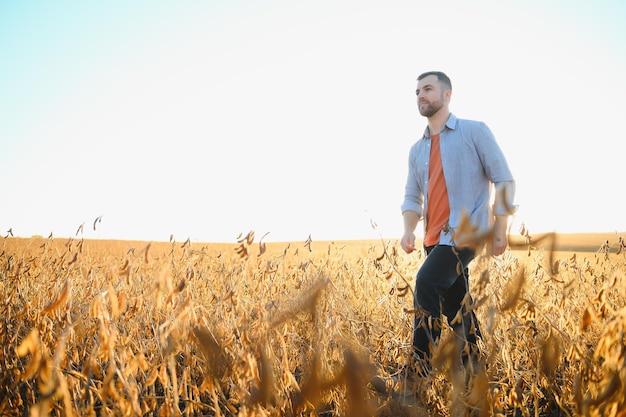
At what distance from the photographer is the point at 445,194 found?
248cm

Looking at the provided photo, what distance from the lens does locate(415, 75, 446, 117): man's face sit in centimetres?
257

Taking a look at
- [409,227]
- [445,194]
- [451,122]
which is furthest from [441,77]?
[409,227]

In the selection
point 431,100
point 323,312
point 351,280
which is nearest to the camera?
point 323,312

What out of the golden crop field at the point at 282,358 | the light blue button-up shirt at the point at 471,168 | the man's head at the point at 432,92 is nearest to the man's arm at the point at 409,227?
the light blue button-up shirt at the point at 471,168

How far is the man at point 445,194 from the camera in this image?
2.15 meters

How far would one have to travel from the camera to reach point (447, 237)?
217cm

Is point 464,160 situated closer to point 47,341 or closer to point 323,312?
point 323,312

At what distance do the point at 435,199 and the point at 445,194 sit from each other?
0.26 feet

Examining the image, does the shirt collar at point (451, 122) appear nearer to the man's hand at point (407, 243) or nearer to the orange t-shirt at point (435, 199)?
the orange t-shirt at point (435, 199)

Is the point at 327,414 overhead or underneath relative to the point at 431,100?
underneath

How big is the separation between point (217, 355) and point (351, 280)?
10.2ft

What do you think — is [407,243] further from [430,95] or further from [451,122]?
[430,95]

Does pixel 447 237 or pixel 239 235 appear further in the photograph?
pixel 447 237

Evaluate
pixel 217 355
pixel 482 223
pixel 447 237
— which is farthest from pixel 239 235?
pixel 482 223
